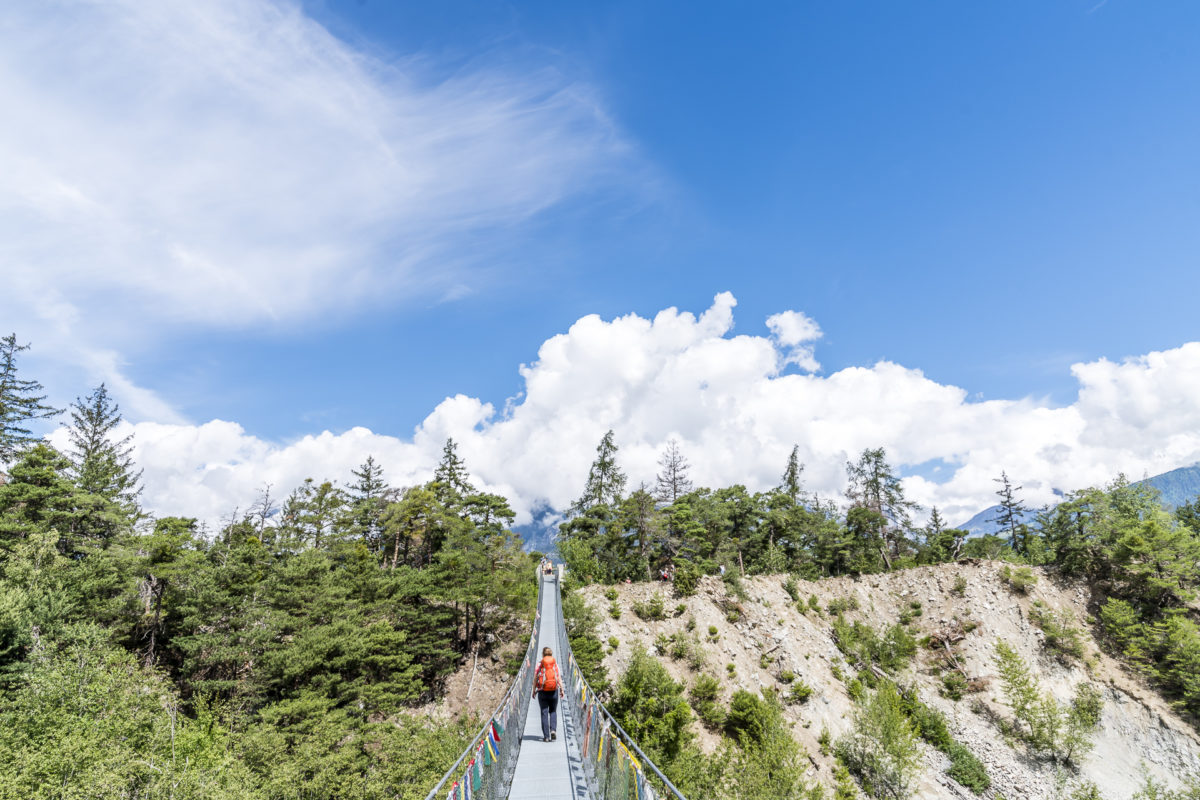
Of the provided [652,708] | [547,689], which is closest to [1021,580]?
[652,708]

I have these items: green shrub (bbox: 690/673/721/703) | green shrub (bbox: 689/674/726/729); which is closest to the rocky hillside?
green shrub (bbox: 689/674/726/729)

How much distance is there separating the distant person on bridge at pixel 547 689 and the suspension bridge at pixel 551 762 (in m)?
0.37

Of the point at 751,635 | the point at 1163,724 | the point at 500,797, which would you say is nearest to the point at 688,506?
the point at 751,635

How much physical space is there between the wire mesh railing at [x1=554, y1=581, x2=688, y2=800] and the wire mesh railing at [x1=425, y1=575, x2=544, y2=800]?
141 centimetres

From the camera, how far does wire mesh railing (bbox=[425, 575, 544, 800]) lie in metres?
6.46

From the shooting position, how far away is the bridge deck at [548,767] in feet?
28.0

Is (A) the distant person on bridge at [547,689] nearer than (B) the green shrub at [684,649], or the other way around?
(A) the distant person on bridge at [547,689]

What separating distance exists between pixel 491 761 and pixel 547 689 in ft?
9.00

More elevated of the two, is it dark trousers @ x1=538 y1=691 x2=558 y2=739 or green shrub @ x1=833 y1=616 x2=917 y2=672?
dark trousers @ x1=538 y1=691 x2=558 y2=739

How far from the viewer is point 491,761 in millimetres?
7719

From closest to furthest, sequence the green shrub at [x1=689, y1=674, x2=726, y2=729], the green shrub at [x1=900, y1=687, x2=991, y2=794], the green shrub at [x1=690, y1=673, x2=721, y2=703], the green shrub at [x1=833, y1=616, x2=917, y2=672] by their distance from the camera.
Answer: the green shrub at [x1=689, y1=674, x2=726, y2=729] → the green shrub at [x1=900, y1=687, x2=991, y2=794] → the green shrub at [x1=690, y1=673, x2=721, y2=703] → the green shrub at [x1=833, y1=616, x2=917, y2=672]

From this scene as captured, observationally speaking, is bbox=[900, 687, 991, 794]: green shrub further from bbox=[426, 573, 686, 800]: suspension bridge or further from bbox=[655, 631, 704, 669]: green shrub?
bbox=[426, 573, 686, 800]: suspension bridge

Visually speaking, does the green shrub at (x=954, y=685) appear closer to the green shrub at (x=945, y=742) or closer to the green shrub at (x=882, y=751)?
the green shrub at (x=945, y=742)

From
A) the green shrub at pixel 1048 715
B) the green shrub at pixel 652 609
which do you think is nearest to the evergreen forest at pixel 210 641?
the green shrub at pixel 652 609
